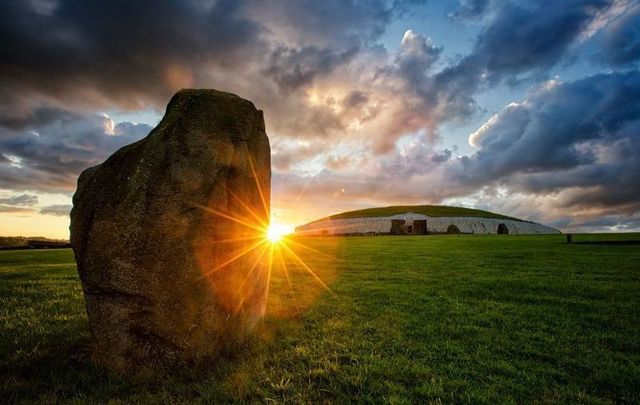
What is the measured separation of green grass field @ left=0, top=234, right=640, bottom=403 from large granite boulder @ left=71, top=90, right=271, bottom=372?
0.55m

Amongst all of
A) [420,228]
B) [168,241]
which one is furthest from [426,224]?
[168,241]

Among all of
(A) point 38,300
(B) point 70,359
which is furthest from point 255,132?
(A) point 38,300

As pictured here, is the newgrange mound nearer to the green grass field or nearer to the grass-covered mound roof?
the grass-covered mound roof

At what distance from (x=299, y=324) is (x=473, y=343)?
13.1ft

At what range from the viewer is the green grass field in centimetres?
→ 523

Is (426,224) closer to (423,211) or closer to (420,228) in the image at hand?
(420,228)

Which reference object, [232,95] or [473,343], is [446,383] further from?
[232,95]

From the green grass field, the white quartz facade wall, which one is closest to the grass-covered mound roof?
the white quartz facade wall

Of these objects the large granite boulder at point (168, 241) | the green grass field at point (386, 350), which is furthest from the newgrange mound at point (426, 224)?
the large granite boulder at point (168, 241)

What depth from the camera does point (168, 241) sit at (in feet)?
18.5

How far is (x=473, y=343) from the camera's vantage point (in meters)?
7.52

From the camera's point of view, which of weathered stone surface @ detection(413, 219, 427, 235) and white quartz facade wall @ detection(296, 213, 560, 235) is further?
white quartz facade wall @ detection(296, 213, 560, 235)

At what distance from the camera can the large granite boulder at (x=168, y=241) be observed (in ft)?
18.3

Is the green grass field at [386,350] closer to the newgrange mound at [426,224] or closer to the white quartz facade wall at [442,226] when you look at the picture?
the newgrange mound at [426,224]
